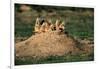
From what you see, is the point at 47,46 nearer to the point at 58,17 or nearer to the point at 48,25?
the point at 48,25

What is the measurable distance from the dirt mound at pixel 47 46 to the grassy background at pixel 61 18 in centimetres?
5

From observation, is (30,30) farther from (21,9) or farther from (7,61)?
(7,61)

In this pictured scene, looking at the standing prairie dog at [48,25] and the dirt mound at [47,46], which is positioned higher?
the standing prairie dog at [48,25]

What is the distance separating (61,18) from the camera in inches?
86.1

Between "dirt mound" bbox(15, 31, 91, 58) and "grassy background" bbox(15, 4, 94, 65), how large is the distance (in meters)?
0.05

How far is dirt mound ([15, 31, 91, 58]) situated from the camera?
2.05 m

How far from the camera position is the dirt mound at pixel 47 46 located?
2051mm

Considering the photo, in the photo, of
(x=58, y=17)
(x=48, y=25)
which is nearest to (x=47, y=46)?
(x=48, y=25)

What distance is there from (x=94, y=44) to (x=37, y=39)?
2.29 ft

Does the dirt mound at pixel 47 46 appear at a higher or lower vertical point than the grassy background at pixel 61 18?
lower

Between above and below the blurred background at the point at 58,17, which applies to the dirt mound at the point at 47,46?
below

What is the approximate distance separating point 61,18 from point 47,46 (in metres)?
0.34

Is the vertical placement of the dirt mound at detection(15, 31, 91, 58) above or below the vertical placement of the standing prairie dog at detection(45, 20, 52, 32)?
below
